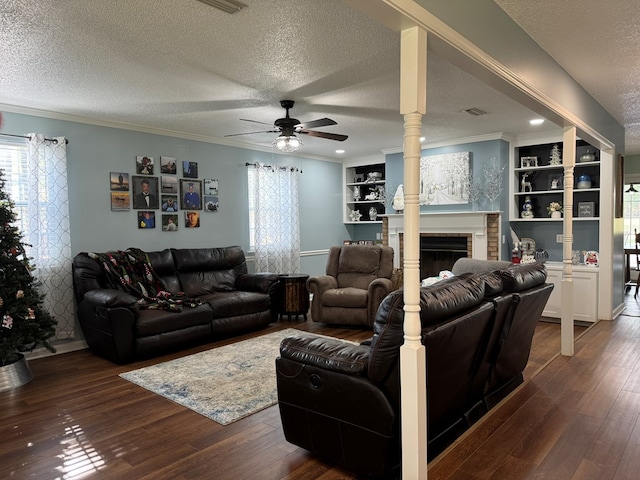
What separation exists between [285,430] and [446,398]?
3.06ft

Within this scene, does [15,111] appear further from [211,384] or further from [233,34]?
[211,384]

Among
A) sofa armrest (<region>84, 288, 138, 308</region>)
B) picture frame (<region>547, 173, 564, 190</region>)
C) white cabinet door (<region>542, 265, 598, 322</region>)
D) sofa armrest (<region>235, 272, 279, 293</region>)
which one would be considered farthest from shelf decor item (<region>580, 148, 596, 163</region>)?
sofa armrest (<region>84, 288, 138, 308</region>)

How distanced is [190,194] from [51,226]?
177 cm

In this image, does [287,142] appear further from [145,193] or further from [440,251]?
[440,251]

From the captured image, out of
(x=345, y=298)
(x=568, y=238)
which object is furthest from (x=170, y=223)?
(x=568, y=238)

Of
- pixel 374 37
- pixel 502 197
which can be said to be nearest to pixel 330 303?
pixel 502 197

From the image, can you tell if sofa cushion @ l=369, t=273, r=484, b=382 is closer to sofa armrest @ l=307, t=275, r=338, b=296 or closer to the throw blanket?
the throw blanket

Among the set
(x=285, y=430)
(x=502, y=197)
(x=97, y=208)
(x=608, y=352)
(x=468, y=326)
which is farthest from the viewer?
(x=502, y=197)

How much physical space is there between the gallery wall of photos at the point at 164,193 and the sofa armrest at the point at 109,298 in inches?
47.7

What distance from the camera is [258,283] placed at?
18.9 feet

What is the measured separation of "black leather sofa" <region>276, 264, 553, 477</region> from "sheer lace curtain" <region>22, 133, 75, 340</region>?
3.41m

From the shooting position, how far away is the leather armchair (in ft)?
17.6

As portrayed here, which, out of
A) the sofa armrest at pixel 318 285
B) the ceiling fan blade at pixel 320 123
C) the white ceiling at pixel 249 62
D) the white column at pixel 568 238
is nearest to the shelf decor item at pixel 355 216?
the sofa armrest at pixel 318 285

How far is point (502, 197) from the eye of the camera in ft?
20.7
